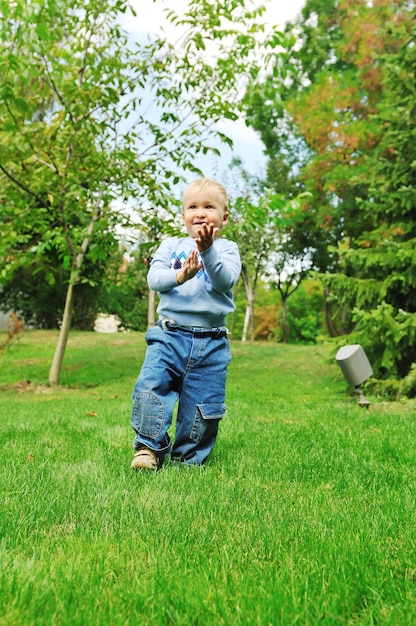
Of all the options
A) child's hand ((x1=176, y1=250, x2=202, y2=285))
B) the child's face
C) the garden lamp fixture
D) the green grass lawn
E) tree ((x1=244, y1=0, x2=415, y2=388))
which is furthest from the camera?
tree ((x1=244, y1=0, x2=415, y2=388))

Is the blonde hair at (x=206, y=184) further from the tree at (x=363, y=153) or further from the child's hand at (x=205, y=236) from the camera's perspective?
the tree at (x=363, y=153)

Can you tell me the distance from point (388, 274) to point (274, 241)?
15908 mm

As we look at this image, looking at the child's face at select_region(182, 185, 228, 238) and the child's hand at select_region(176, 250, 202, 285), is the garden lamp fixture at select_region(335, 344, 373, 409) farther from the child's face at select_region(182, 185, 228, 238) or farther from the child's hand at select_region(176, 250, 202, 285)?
the child's hand at select_region(176, 250, 202, 285)

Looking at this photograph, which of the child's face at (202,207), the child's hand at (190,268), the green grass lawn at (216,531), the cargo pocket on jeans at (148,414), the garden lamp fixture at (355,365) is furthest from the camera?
the garden lamp fixture at (355,365)

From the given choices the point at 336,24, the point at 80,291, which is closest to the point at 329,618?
the point at 80,291

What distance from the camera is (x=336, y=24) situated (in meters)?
21.5

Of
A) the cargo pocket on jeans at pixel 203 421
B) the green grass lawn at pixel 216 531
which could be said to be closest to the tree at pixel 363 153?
the green grass lawn at pixel 216 531

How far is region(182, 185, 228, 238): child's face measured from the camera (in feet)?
9.73

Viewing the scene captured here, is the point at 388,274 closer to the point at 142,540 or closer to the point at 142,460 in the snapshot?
the point at 142,460

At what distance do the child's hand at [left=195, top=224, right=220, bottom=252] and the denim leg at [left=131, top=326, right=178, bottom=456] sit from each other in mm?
635

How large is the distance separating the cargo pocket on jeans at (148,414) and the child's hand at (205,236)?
844 millimetres

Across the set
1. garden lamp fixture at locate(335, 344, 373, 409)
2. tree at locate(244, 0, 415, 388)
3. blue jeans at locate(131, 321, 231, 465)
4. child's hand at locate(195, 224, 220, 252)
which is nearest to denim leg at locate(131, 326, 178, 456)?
blue jeans at locate(131, 321, 231, 465)

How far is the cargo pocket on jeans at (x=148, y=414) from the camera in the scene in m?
2.86

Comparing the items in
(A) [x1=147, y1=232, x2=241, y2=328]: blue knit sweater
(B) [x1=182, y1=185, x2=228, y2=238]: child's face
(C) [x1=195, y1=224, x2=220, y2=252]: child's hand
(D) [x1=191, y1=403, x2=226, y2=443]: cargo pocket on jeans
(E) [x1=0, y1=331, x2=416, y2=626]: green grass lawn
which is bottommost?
(E) [x1=0, y1=331, x2=416, y2=626]: green grass lawn
